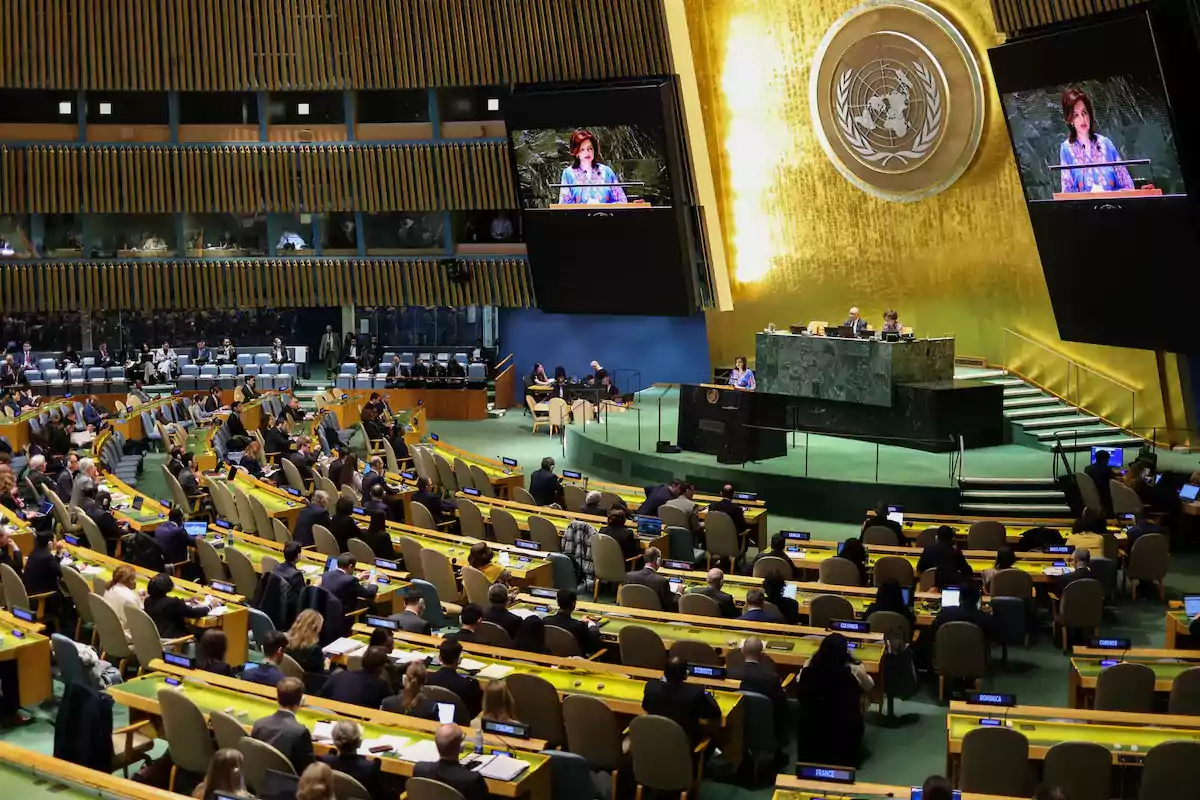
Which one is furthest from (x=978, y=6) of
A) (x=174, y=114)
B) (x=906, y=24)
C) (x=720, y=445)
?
(x=174, y=114)

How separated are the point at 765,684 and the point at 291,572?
410 centimetres

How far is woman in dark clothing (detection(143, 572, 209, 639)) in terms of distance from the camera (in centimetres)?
950

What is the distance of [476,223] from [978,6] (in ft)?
42.9

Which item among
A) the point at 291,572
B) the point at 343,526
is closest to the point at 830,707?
the point at 291,572

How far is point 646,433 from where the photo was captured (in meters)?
20.8

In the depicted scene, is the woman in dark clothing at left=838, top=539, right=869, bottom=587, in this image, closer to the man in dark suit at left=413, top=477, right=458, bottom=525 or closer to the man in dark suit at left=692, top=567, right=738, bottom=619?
the man in dark suit at left=692, top=567, right=738, bottom=619

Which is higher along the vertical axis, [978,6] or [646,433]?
[978,6]

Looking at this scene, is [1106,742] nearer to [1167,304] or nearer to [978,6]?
[1167,304]

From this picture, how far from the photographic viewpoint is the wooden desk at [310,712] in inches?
264

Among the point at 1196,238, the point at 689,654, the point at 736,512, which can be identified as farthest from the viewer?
the point at 1196,238

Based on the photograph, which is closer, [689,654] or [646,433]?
[689,654]

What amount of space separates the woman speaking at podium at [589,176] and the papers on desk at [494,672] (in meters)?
16.2

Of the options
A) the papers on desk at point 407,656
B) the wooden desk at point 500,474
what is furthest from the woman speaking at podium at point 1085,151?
the papers on desk at point 407,656

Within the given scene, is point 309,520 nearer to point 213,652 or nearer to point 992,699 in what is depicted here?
point 213,652
